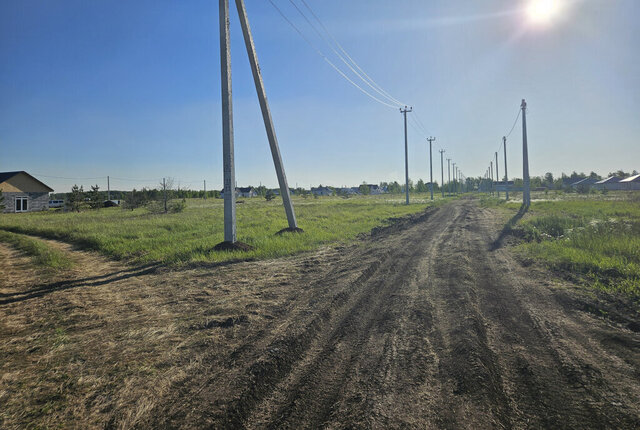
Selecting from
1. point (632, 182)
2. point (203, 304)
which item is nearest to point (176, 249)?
point (203, 304)

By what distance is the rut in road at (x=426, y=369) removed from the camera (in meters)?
2.40

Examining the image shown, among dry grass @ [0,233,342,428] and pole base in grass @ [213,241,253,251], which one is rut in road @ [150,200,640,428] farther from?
pole base in grass @ [213,241,253,251]

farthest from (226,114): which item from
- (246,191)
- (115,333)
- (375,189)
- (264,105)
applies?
(375,189)

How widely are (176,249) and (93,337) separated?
6.58m

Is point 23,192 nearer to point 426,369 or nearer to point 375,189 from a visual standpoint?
point 426,369

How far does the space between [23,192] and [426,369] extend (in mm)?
55396

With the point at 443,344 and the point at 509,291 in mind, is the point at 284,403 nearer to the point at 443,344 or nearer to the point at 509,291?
the point at 443,344

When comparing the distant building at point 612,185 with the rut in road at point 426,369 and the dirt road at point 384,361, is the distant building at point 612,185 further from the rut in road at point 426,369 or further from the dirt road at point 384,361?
the rut in road at point 426,369

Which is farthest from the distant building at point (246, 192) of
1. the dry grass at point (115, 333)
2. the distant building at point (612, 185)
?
the dry grass at point (115, 333)

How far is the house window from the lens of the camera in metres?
39.6

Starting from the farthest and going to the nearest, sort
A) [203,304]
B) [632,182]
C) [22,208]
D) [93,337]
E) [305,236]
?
1. [632,182]
2. [22,208]
3. [305,236]
4. [203,304]
5. [93,337]

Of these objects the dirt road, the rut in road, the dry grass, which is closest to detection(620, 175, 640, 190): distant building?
the dirt road

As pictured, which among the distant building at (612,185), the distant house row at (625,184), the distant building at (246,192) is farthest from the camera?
the distant building at (246,192)

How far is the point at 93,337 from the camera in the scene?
4.09m
